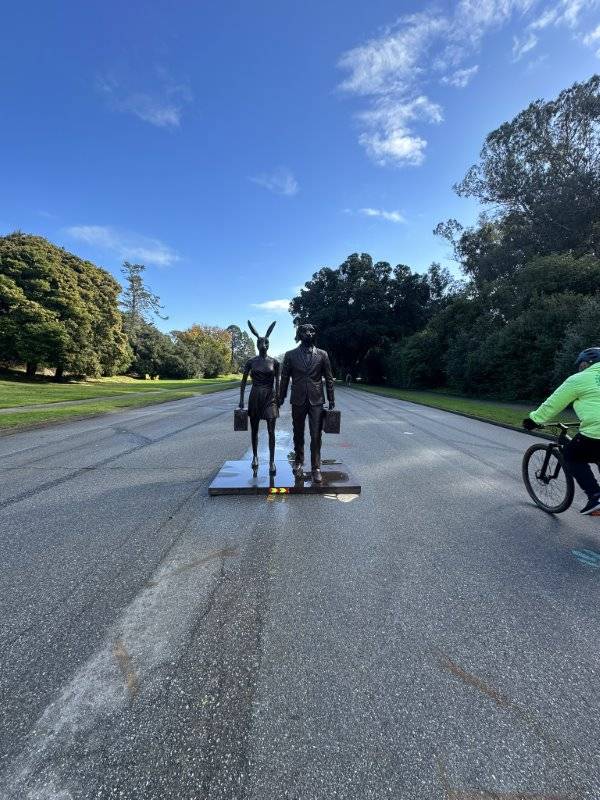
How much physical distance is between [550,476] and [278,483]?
11.1 feet

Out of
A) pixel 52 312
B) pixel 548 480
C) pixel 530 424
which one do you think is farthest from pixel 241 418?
pixel 52 312

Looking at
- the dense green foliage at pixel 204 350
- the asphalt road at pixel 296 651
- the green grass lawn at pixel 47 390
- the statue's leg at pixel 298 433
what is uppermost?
the dense green foliage at pixel 204 350

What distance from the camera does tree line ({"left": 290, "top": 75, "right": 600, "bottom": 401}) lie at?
59.9ft

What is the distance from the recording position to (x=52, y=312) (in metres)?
31.0

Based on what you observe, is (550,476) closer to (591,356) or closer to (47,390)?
(591,356)

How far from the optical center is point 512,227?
89.3 feet

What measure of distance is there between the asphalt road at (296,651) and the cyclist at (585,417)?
0.51 metres

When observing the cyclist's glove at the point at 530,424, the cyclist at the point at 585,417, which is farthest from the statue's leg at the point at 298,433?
the cyclist at the point at 585,417

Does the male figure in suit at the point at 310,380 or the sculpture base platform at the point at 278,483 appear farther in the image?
the male figure in suit at the point at 310,380

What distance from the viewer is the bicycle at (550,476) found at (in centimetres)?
408

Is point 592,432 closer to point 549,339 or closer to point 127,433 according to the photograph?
point 127,433

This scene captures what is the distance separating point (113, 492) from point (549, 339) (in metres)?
19.9

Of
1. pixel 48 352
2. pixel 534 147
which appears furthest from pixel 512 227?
pixel 48 352

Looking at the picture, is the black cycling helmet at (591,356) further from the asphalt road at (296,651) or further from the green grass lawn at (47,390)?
the green grass lawn at (47,390)
